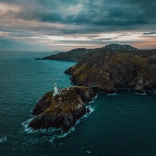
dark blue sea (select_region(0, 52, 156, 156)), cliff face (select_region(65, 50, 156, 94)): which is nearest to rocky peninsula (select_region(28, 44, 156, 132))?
cliff face (select_region(65, 50, 156, 94))

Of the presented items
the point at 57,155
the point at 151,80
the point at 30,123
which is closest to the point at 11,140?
the point at 30,123

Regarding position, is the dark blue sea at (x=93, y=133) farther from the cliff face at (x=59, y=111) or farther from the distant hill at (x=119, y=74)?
the distant hill at (x=119, y=74)

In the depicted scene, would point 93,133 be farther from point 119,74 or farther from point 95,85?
point 119,74

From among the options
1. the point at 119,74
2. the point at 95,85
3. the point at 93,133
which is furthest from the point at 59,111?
the point at 119,74

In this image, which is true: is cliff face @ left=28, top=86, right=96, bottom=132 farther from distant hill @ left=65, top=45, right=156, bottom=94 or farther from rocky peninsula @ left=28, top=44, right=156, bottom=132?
distant hill @ left=65, top=45, right=156, bottom=94

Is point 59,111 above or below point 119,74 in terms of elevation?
below
